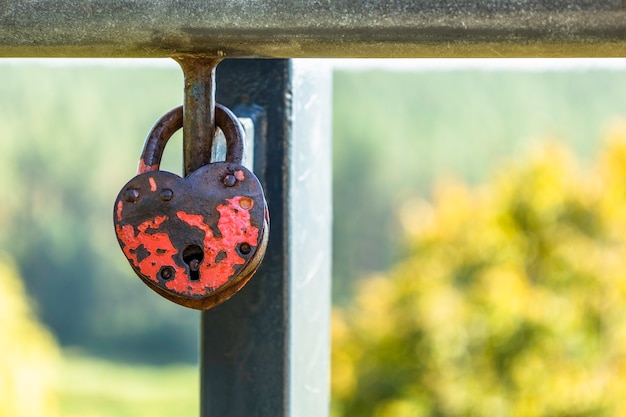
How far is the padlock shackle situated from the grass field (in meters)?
22.2

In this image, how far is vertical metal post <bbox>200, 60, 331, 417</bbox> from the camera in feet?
2.28

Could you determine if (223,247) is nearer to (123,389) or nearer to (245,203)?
(245,203)

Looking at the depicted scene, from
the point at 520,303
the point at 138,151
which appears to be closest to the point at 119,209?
the point at 520,303

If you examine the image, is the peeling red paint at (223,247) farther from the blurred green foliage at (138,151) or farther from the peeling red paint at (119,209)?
the blurred green foliage at (138,151)

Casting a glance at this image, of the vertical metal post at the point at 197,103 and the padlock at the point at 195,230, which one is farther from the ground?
the vertical metal post at the point at 197,103

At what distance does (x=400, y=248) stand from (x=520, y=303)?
336 cm

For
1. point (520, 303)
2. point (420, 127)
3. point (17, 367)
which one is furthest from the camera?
point (420, 127)

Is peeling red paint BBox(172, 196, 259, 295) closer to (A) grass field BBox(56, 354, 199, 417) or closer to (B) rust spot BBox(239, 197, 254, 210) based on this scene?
(B) rust spot BBox(239, 197, 254, 210)

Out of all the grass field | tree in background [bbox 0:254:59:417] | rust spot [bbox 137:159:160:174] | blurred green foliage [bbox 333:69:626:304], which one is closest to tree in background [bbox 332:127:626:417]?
tree in background [bbox 0:254:59:417]

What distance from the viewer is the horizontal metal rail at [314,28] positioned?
18.9 inches

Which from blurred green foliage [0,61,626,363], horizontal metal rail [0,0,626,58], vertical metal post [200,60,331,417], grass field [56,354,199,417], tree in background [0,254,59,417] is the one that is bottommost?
grass field [56,354,199,417]

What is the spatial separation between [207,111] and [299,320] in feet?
0.70

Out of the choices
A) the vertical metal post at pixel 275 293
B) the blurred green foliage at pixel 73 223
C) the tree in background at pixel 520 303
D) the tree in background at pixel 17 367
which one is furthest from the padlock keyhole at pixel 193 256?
the blurred green foliage at pixel 73 223

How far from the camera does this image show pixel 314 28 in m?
0.51
